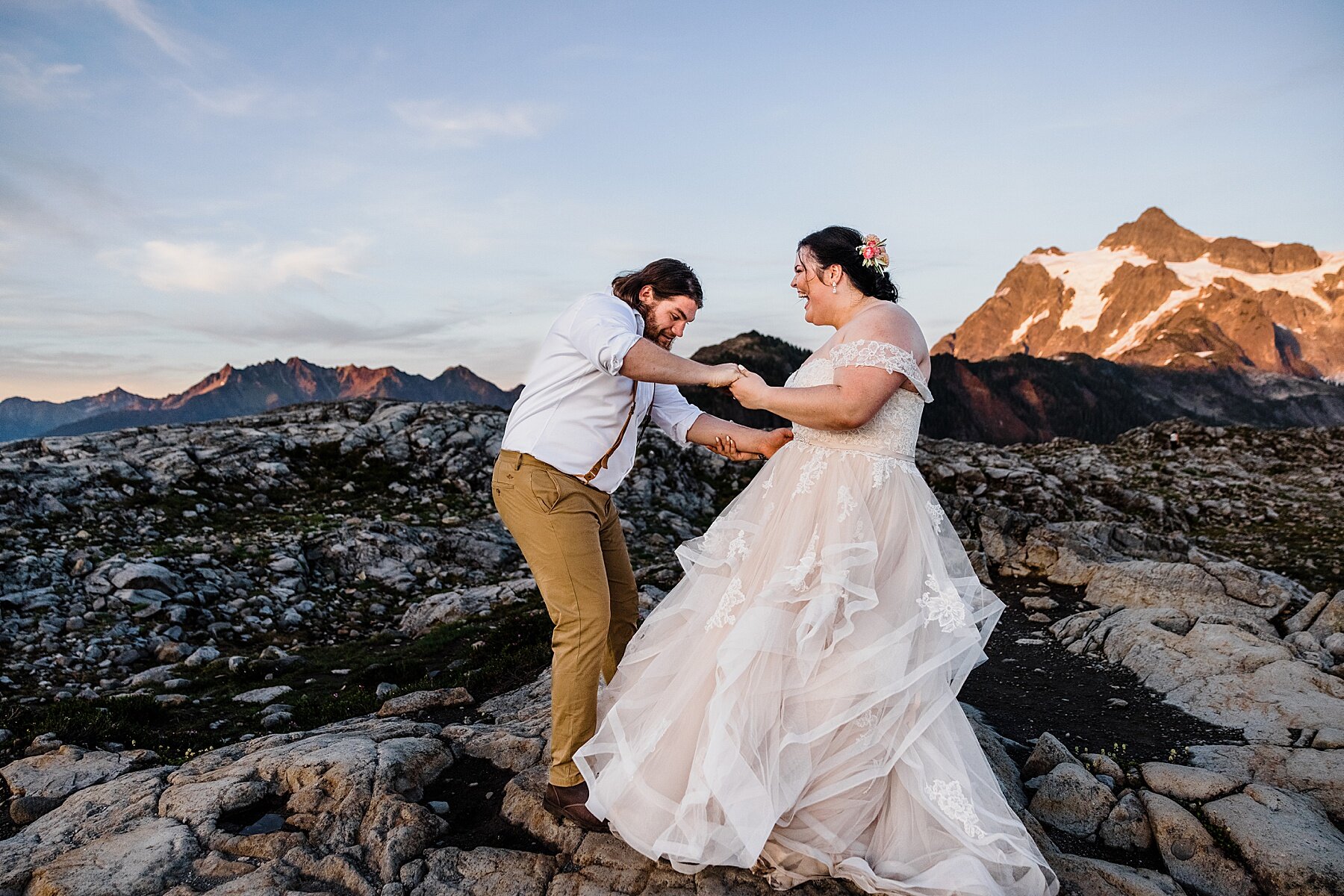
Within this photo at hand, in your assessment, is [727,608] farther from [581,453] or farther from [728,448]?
[728,448]

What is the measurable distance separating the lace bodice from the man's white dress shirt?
118 cm

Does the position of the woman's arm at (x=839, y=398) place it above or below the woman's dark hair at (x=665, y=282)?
below

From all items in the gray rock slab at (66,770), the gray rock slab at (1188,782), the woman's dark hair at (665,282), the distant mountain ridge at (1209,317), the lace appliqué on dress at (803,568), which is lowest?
the gray rock slab at (1188,782)

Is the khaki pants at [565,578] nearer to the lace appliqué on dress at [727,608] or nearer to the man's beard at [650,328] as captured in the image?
the lace appliqué on dress at [727,608]

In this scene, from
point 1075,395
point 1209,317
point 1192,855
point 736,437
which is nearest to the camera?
point 1192,855

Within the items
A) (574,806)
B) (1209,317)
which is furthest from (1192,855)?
(1209,317)

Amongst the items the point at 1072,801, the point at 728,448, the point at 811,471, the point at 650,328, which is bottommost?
the point at 1072,801

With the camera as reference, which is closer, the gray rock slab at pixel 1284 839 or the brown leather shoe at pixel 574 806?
the gray rock slab at pixel 1284 839

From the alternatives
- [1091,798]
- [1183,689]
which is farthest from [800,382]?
[1183,689]

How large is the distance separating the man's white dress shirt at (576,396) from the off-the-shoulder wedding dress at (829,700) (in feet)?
3.64

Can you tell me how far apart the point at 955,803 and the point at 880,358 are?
101 inches

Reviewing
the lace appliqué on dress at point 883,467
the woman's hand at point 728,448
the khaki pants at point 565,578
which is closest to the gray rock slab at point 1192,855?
the lace appliqué on dress at point 883,467

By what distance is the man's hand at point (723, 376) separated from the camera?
462cm

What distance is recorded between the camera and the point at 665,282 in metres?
4.93
